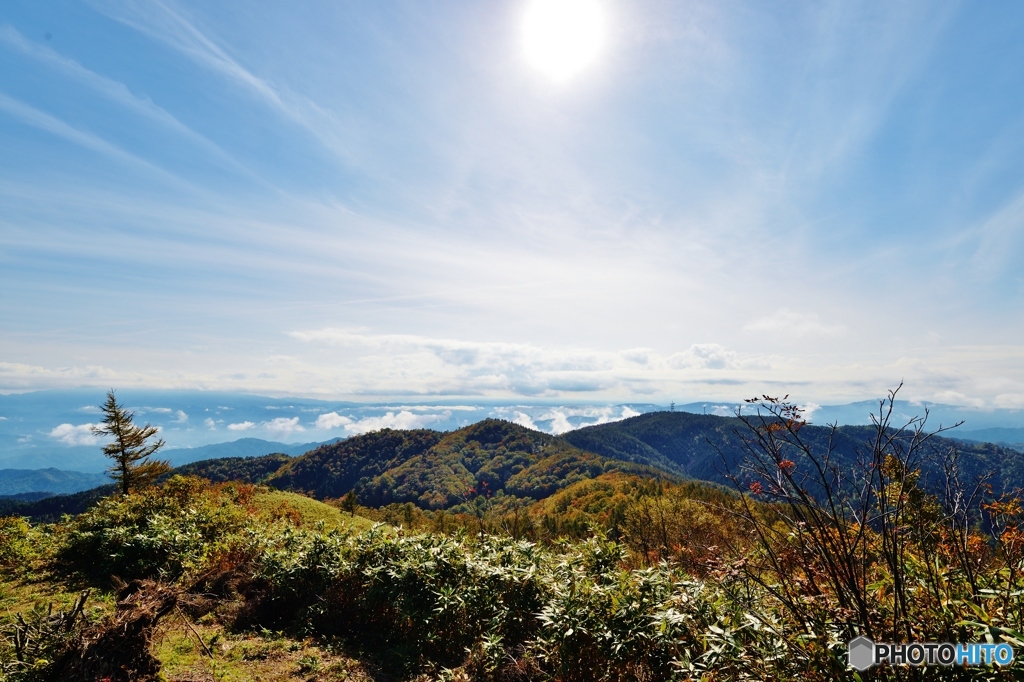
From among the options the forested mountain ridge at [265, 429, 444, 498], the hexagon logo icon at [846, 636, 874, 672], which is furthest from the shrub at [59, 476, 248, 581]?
the forested mountain ridge at [265, 429, 444, 498]

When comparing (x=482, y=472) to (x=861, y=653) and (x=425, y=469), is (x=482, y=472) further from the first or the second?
(x=861, y=653)

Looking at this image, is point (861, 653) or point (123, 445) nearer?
point (861, 653)

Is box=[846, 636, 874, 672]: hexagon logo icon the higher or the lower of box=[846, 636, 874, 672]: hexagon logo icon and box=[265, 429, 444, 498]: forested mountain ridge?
the higher

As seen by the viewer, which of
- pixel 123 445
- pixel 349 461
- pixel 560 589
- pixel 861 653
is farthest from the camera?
pixel 349 461

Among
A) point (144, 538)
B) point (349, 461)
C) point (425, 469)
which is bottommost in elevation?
point (425, 469)

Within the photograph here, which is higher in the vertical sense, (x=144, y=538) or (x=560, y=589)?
(x=560, y=589)

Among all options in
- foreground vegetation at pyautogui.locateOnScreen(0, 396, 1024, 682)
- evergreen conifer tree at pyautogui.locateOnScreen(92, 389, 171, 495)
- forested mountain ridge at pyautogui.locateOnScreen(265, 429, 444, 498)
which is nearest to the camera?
foreground vegetation at pyautogui.locateOnScreen(0, 396, 1024, 682)

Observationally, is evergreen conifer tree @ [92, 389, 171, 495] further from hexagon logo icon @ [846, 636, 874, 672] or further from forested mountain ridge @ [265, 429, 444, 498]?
forested mountain ridge @ [265, 429, 444, 498]

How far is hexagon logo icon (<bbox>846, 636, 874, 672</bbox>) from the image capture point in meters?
3.32

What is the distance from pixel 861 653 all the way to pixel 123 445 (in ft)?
124

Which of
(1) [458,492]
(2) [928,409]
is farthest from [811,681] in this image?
(1) [458,492]

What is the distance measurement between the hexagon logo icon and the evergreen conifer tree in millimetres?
36307

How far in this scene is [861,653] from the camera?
338cm

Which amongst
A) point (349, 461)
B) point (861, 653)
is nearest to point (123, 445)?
point (861, 653)
